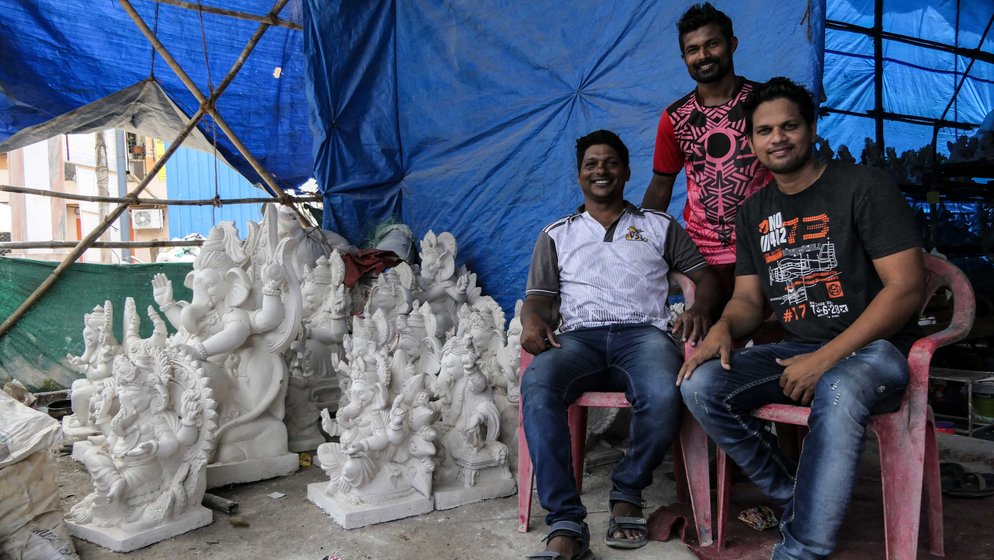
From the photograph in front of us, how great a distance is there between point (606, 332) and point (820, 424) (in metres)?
0.93

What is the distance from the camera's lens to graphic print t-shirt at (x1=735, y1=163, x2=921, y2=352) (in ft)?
7.01

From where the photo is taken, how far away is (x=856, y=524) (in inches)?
102

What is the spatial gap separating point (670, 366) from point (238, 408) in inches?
87.1

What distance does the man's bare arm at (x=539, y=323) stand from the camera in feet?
8.71

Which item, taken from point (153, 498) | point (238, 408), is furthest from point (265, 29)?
point (153, 498)

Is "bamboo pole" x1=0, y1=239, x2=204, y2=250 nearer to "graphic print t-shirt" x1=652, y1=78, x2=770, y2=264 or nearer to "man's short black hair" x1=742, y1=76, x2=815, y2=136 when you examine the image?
"graphic print t-shirt" x1=652, y1=78, x2=770, y2=264

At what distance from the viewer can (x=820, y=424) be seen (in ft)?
6.40

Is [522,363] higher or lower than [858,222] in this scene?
lower

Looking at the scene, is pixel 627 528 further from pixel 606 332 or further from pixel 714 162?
pixel 714 162

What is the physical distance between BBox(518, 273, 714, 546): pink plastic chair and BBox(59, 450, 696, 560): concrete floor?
109 mm

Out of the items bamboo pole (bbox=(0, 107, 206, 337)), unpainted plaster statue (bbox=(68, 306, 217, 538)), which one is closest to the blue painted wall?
bamboo pole (bbox=(0, 107, 206, 337))

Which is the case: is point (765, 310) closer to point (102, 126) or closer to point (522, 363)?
point (522, 363)

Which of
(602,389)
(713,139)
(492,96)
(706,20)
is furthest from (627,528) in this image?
(492,96)

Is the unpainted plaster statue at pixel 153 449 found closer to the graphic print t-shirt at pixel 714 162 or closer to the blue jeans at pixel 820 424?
the blue jeans at pixel 820 424
